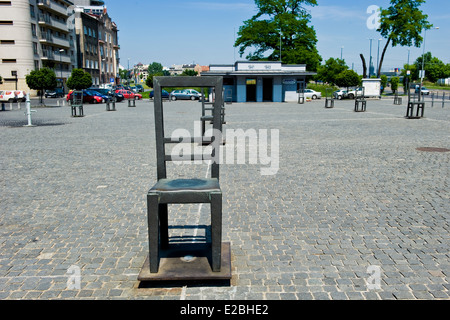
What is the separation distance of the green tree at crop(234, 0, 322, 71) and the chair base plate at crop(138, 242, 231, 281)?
57.4m

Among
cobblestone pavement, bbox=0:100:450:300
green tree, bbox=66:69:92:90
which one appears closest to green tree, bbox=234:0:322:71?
green tree, bbox=66:69:92:90

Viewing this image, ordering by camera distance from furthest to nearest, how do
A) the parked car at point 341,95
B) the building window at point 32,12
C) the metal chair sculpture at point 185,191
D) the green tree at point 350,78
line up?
the building window at point 32,12, the green tree at point 350,78, the parked car at point 341,95, the metal chair sculpture at point 185,191

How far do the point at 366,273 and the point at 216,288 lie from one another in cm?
138

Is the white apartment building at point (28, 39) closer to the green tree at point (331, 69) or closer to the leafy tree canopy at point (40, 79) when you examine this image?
the leafy tree canopy at point (40, 79)

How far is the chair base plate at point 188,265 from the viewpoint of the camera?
353cm

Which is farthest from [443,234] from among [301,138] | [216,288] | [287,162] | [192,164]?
[301,138]

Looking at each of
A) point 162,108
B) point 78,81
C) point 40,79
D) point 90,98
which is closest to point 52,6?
point 78,81

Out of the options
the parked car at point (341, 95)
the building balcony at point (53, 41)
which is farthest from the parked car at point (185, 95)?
the building balcony at point (53, 41)

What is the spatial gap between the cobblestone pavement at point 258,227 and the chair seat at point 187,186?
2.77 ft

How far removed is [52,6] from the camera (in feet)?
215

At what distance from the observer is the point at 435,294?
335 centimetres

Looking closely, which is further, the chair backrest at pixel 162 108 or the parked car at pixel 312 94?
the parked car at pixel 312 94
